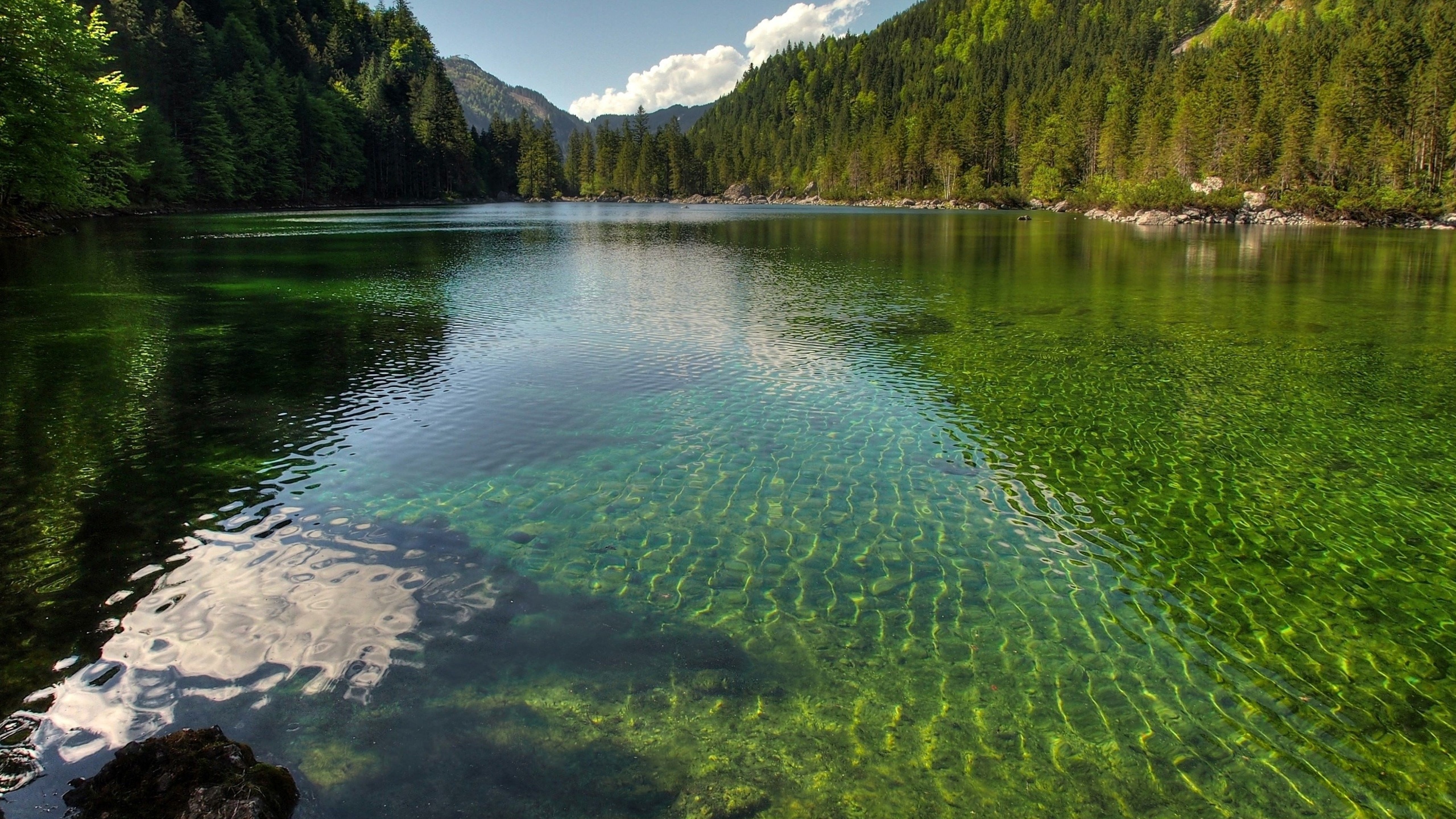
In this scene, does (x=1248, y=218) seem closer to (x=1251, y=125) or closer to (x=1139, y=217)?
(x=1139, y=217)

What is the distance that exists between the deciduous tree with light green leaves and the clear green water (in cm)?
2954

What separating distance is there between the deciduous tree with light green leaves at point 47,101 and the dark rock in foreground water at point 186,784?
52567 mm

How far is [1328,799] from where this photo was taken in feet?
19.3

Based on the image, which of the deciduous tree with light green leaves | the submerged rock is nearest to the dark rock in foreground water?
the submerged rock

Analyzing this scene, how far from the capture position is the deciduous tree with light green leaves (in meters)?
41.2

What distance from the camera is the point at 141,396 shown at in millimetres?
16766

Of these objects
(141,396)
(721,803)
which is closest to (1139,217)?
(141,396)

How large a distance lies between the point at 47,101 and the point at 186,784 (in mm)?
56493

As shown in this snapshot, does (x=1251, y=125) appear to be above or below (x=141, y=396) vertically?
above

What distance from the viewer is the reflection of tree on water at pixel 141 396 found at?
9.20m

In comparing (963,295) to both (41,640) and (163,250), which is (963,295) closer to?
(41,640)

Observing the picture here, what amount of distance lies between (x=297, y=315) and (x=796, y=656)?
84.5 feet

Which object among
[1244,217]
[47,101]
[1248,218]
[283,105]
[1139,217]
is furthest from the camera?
[283,105]

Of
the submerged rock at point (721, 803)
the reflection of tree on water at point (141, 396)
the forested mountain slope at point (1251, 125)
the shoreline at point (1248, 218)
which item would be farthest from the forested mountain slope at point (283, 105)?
the shoreline at point (1248, 218)
